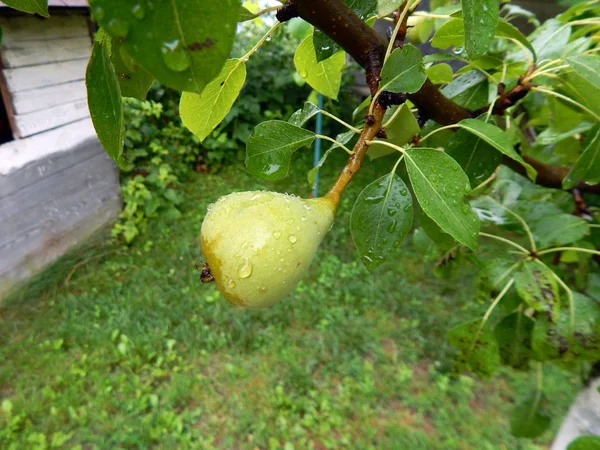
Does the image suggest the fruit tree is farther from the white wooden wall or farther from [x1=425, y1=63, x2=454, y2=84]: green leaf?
the white wooden wall

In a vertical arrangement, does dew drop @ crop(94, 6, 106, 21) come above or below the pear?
above

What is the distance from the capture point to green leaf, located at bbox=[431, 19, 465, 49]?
59 centimetres

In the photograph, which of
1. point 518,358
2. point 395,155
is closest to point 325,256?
point 518,358

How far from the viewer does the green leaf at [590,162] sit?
63 centimetres

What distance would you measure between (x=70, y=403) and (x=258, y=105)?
A: 302 cm

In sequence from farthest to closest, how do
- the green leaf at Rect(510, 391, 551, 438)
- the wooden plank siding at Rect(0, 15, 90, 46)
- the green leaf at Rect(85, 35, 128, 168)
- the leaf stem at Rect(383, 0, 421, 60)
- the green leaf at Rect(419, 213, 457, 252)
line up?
1. the wooden plank siding at Rect(0, 15, 90, 46)
2. the green leaf at Rect(510, 391, 551, 438)
3. the green leaf at Rect(419, 213, 457, 252)
4. the leaf stem at Rect(383, 0, 421, 60)
5. the green leaf at Rect(85, 35, 128, 168)

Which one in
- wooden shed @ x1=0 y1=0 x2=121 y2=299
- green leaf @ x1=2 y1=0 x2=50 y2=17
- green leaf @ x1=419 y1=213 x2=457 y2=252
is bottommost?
wooden shed @ x1=0 y1=0 x2=121 y2=299

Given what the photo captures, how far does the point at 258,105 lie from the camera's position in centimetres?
417

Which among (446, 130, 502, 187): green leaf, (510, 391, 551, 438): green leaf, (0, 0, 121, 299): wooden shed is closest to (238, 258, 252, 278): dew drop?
(446, 130, 502, 187): green leaf

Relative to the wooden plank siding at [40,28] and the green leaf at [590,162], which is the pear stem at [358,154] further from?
the wooden plank siding at [40,28]

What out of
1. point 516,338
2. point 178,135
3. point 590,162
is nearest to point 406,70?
point 590,162

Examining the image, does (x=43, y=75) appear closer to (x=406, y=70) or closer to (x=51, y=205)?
(x=51, y=205)

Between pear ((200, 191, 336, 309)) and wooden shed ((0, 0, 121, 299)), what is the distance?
7.76ft

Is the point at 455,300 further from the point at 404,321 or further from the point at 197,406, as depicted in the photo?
the point at 197,406
